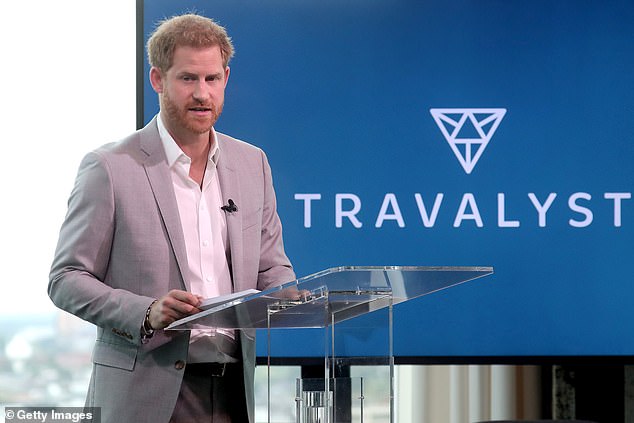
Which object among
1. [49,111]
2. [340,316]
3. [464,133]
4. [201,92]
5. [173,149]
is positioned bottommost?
[340,316]

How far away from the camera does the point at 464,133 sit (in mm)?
4109

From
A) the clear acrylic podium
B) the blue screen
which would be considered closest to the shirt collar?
the clear acrylic podium

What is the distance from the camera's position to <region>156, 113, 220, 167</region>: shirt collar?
106 inches

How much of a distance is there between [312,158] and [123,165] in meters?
1.54

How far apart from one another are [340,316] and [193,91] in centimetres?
91

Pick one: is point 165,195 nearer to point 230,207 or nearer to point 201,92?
point 230,207

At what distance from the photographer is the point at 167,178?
2.66m

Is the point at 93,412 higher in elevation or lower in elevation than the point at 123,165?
lower

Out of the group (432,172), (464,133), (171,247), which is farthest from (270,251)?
(464,133)

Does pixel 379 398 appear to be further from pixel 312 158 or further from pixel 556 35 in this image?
pixel 556 35

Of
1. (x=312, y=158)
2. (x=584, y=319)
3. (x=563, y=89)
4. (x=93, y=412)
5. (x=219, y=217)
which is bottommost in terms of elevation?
(x=93, y=412)

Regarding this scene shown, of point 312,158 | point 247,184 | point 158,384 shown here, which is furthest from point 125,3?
point 158,384

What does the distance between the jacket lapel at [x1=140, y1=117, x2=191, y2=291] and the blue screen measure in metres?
Answer: 1.39

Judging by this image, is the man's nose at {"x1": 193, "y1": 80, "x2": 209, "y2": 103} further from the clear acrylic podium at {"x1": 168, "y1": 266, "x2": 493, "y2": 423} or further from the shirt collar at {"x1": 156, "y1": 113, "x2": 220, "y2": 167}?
the clear acrylic podium at {"x1": 168, "y1": 266, "x2": 493, "y2": 423}
